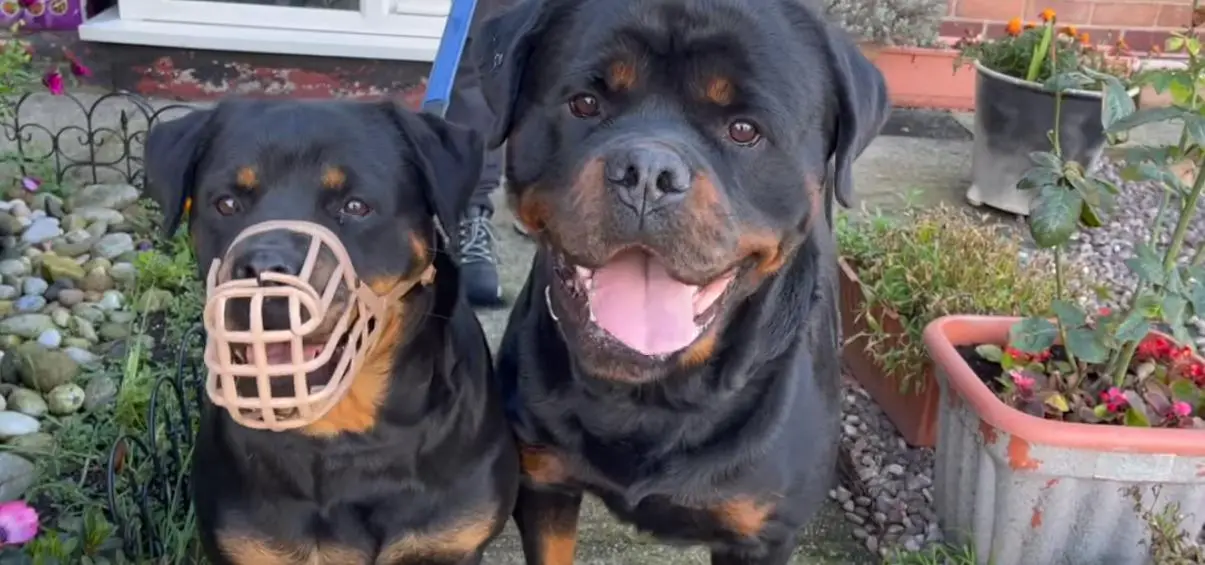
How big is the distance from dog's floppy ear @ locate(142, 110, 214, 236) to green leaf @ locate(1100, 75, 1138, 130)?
1.80m

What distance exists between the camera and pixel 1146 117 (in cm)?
242

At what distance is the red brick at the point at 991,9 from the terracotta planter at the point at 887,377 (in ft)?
10.1

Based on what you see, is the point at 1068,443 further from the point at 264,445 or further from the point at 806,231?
the point at 264,445

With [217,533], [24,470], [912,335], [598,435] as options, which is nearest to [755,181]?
[598,435]

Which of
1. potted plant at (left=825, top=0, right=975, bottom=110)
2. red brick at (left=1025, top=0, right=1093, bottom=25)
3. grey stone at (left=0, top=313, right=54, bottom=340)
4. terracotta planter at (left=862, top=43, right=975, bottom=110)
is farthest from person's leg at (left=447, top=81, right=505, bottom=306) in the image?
red brick at (left=1025, top=0, right=1093, bottom=25)

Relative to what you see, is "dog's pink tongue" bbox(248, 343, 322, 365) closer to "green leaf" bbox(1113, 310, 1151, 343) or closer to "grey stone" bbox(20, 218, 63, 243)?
"green leaf" bbox(1113, 310, 1151, 343)

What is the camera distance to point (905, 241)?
3.43 m

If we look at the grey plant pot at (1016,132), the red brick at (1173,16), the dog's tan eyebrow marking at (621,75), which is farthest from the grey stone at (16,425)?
the red brick at (1173,16)

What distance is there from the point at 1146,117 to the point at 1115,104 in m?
0.12

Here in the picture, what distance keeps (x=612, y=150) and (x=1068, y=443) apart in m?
1.25

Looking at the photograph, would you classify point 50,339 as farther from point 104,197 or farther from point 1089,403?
point 1089,403

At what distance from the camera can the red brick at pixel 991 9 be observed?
6.09 meters

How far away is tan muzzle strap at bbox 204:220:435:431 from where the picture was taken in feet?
5.61

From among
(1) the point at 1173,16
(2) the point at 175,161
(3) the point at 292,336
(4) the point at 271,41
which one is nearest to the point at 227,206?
(2) the point at 175,161
